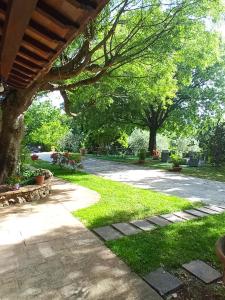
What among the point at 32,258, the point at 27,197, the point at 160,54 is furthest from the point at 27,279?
the point at 160,54

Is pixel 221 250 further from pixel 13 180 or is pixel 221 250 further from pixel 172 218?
pixel 13 180

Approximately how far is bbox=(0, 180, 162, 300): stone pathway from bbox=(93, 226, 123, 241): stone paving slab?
0.16 m

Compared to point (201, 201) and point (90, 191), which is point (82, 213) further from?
point (201, 201)

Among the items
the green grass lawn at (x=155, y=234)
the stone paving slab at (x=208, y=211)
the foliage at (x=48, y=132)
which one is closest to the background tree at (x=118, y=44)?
the green grass lawn at (x=155, y=234)

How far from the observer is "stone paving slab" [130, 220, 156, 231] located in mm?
5813

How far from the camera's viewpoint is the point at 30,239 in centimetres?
508

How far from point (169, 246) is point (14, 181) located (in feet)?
16.7

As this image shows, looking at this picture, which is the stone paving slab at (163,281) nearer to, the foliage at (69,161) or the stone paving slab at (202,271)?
the stone paving slab at (202,271)

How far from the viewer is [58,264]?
4172mm

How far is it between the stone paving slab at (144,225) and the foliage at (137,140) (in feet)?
76.0

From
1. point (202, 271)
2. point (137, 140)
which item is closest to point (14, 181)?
point (202, 271)

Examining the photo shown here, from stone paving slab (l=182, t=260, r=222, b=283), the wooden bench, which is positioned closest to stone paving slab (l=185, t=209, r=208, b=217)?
stone paving slab (l=182, t=260, r=222, b=283)

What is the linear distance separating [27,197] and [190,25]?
6831mm

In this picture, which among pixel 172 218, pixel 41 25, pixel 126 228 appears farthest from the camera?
pixel 172 218
